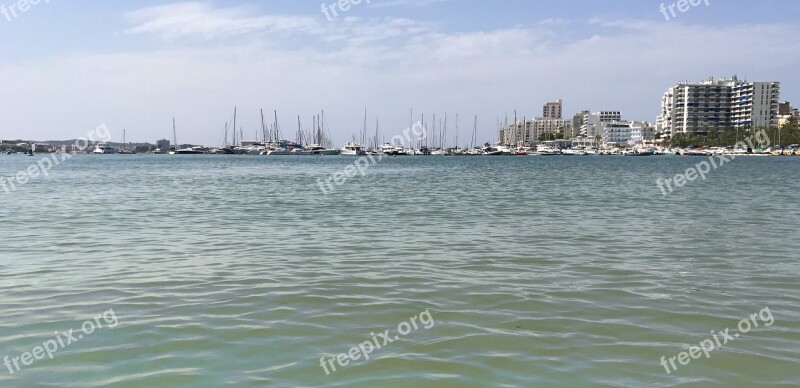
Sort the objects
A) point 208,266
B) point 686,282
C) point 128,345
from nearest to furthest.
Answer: point 128,345
point 686,282
point 208,266

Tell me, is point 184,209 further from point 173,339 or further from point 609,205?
point 173,339

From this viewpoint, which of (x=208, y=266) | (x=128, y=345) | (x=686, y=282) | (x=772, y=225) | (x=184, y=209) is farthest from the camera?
(x=184, y=209)

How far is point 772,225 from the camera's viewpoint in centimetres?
2400

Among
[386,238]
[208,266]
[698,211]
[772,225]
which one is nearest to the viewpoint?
[208,266]

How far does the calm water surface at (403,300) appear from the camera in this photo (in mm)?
8055

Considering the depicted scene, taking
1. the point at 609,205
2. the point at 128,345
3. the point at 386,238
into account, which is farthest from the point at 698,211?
the point at 128,345

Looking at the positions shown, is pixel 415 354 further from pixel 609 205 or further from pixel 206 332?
pixel 609 205

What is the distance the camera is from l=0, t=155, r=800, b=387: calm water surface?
317 inches

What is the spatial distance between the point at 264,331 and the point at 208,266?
19.6ft

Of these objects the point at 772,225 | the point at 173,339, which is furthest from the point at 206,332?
the point at 772,225

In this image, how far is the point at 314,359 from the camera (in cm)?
845

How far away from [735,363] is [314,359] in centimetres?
515

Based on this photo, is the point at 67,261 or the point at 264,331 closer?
the point at 264,331

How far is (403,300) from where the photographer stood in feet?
38.0
